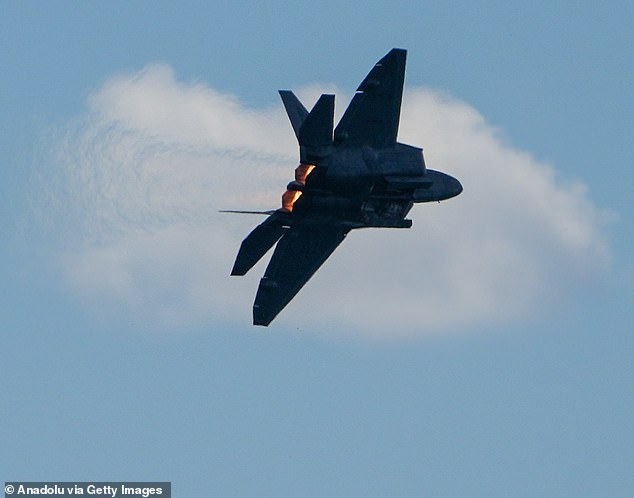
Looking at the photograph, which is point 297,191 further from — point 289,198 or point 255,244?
point 255,244

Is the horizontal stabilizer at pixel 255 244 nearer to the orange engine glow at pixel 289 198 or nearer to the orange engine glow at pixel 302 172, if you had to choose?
the orange engine glow at pixel 289 198

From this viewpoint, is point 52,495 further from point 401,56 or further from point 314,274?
point 401,56

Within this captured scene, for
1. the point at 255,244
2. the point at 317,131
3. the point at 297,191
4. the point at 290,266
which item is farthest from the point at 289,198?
the point at 290,266

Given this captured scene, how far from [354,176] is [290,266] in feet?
18.4

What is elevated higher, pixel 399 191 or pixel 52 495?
pixel 399 191

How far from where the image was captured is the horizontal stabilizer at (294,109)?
5809 centimetres

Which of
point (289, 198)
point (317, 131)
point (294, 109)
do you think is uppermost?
point (294, 109)

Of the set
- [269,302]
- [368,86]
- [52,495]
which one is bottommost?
[52,495]

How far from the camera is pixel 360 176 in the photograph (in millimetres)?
57406

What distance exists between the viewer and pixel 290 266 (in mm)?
61719

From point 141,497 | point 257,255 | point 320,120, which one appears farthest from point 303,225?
point 141,497

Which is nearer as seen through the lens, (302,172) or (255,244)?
(302,172)

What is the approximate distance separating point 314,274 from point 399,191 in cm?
501

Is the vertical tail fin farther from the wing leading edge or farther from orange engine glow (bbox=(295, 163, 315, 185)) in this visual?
the wing leading edge
